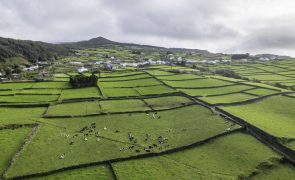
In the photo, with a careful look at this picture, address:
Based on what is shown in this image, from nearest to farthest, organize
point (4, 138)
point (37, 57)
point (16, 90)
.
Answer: point (4, 138), point (16, 90), point (37, 57)

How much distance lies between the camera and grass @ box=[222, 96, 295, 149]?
53.7 m

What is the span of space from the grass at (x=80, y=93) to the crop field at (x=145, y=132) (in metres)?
0.24

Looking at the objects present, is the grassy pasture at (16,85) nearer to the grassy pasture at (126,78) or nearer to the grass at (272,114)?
the grassy pasture at (126,78)

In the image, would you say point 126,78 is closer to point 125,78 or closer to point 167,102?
point 125,78

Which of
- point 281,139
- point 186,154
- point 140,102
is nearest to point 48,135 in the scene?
point 186,154

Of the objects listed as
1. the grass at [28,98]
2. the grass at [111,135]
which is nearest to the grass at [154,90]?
the grass at [111,135]

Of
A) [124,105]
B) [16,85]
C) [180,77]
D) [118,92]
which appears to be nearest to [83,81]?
[118,92]

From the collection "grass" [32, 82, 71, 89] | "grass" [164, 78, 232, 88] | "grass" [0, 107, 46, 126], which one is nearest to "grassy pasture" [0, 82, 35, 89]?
"grass" [32, 82, 71, 89]

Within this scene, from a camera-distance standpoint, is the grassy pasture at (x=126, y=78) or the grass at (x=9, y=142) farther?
the grassy pasture at (x=126, y=78)

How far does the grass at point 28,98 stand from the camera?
249ft

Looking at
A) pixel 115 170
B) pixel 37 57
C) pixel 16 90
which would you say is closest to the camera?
pixel 115 170

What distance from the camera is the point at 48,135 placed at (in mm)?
54375

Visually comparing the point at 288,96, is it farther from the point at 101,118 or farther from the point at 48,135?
the point at 48,135

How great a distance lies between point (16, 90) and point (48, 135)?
37.9 m
